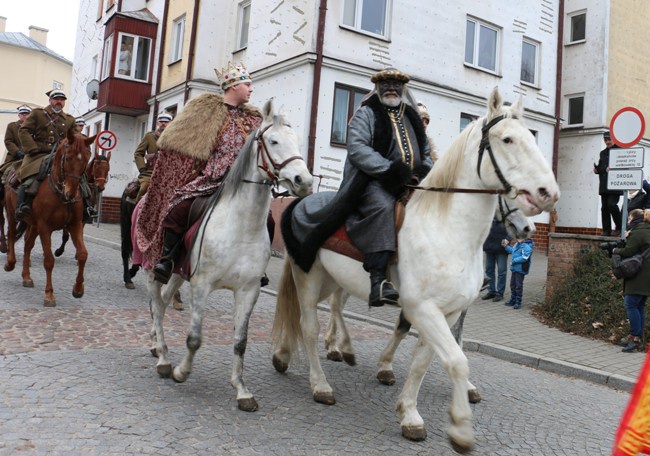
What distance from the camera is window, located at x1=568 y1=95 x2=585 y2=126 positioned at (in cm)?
2288

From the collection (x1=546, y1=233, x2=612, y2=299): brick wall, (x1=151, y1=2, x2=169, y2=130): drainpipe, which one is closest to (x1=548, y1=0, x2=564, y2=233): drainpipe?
(x1=546, y1=233, x2=612, y2=299): brick wall

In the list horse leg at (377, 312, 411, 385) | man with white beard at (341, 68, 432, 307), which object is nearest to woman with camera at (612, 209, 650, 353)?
horse leg at (377, 312, 411, 385)

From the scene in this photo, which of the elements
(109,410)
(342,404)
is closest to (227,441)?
(109,410)

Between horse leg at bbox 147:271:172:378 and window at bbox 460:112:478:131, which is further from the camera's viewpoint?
window at bbox 460:112:478:131

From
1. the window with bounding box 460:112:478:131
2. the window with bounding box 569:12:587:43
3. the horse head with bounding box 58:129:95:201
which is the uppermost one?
the window with bounding box 569:12:587:43

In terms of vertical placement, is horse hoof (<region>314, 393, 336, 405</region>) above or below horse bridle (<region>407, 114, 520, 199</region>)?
below

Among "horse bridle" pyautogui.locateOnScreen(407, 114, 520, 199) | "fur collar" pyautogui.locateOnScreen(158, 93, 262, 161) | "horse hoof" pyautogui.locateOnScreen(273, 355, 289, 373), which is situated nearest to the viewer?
"horse bridle" pyautogui.locateOnScreen(407, 114, 520, 199)

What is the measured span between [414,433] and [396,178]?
189cm

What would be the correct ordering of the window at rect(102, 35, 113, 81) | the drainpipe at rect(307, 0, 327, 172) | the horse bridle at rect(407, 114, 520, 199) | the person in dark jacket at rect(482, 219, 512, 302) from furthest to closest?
the window at rect(102, 35, 113, 81), the drainpipe at rect(307, 0, 327, 172), the person in dark jacket at rect(482, 219, 512, 302), the horse bridle at rect(407, 114, 520, 199)

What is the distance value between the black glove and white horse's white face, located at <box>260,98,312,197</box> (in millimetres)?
589

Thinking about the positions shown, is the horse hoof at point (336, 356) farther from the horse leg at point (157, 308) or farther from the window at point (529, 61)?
the window at point (529, 61)

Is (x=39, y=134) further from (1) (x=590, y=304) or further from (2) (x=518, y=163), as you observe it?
(1) (x=590, y=304)

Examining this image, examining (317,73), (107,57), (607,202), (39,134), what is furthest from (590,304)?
(107,57)

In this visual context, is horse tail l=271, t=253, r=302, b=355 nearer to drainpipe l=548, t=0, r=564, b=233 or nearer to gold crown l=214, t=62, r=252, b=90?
gold crown l=214, t=62, r=252, b=90
